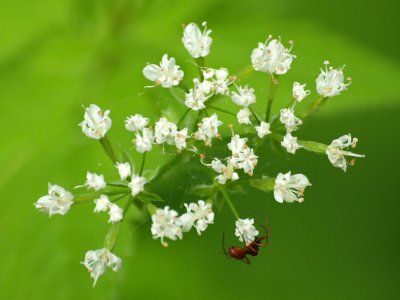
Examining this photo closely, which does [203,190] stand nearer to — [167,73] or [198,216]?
[198,216]

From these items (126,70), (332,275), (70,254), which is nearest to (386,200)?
(332,275)

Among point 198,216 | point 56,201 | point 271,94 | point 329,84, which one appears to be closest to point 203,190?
point 198,216

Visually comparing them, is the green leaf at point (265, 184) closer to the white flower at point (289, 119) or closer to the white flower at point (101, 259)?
the white flower at point (289, 119)

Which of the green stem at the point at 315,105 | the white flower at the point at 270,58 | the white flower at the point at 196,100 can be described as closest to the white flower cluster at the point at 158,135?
the white flower at the point at 196,100

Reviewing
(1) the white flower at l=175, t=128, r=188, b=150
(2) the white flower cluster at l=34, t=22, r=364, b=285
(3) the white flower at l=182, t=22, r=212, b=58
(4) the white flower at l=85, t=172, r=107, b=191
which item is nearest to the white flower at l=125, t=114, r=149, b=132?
(2) the white flower cluster at l=34, t=22, r=364, b=285

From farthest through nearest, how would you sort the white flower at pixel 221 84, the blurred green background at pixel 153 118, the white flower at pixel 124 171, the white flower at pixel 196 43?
the blurred green background at pixel 153 118, the white flower at pixel 196 43, the white flower at pixel 221 84, the white flower at pixel 124 171

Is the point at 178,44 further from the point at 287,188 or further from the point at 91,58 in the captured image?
the point at 287,188
